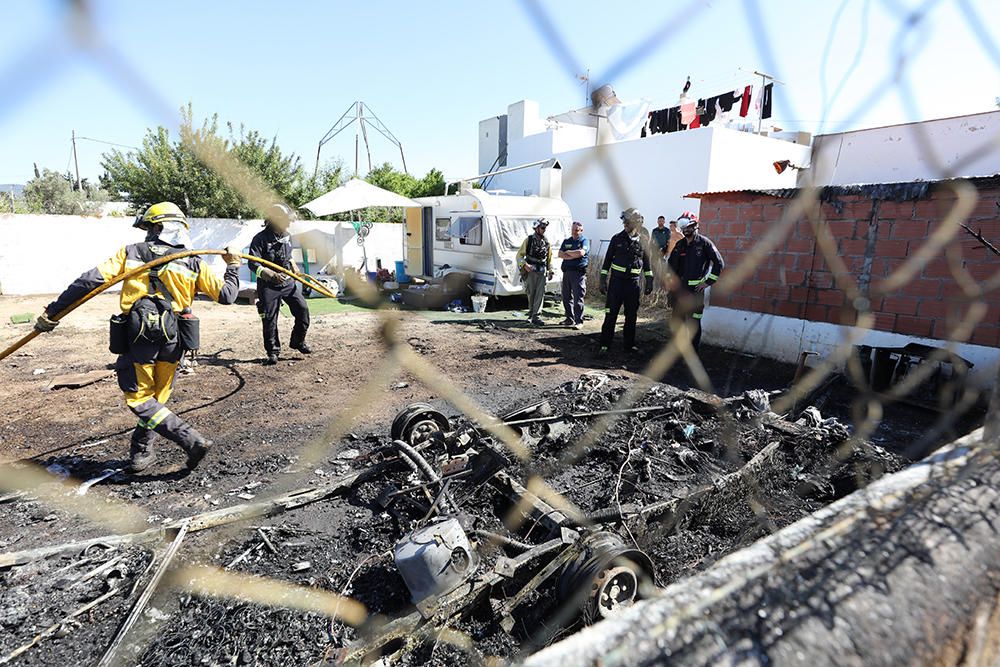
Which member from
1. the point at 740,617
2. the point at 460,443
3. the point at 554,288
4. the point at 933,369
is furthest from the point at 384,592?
the point at 554,288

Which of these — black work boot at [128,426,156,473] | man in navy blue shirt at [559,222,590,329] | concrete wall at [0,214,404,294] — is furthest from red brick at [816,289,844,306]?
concrete wall at [0,214,404,294]

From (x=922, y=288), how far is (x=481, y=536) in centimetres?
620

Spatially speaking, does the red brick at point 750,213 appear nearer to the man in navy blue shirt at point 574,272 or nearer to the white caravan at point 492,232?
the man in navy blue shirt at point 574,272

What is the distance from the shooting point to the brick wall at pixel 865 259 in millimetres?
5605

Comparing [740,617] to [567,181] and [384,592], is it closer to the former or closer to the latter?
[567,181]

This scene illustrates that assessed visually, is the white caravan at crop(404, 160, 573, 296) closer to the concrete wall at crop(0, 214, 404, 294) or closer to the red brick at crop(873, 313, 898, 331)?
the concrete wall at crop(0, 214, 404, 294)

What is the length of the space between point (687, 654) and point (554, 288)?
1162 centimetres

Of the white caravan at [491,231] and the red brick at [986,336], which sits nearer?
the red brick at [986,336]

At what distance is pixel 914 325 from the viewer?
6059 mm

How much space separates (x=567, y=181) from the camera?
44.7 inches

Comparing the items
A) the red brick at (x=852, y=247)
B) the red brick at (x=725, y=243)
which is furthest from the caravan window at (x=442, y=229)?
the red brick at (x=852, y=247)

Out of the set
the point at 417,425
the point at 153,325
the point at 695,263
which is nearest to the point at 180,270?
the point at 153,325

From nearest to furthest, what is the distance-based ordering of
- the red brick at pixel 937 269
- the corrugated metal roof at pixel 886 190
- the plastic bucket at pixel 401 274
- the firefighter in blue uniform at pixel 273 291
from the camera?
1. the corrugated metal roof at pixel 886 190
2. the red brick at pixel 937 269
3. the firefighter in blue uniform at pixel 273 291
4. the plastic bucket at pixel 401 274

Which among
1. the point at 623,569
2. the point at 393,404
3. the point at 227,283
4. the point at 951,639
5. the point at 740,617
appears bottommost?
the point at 393,404
